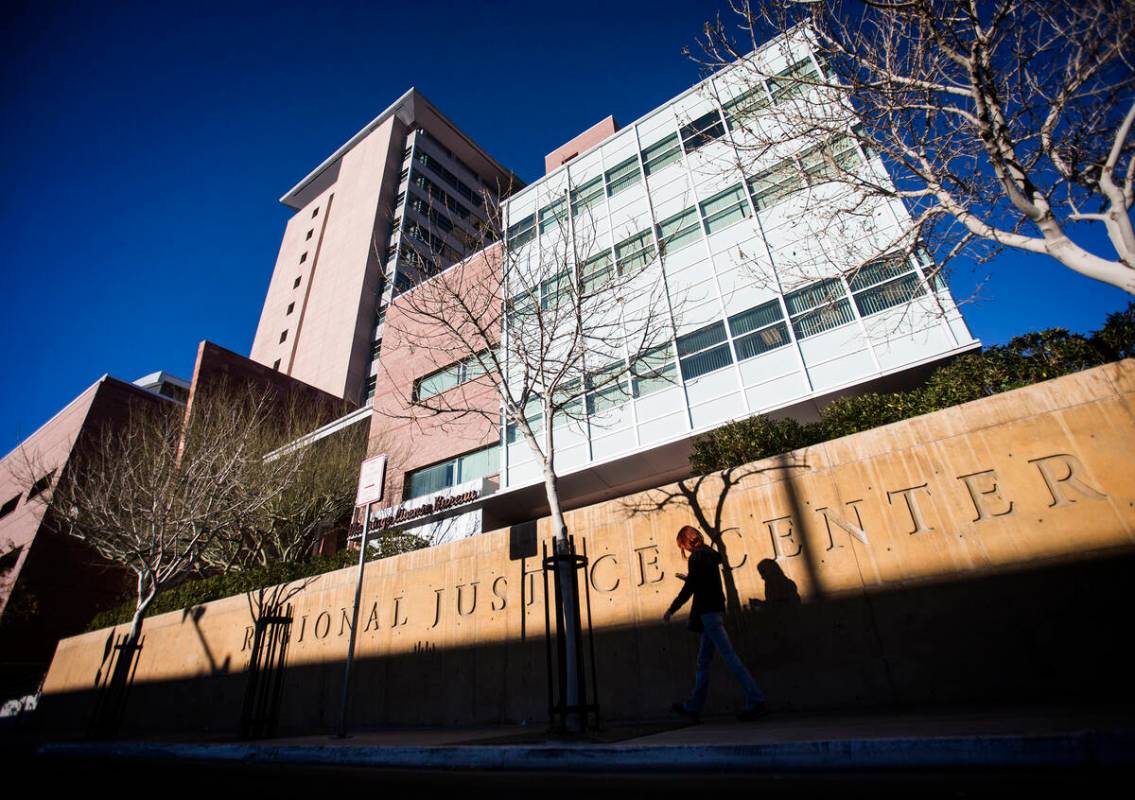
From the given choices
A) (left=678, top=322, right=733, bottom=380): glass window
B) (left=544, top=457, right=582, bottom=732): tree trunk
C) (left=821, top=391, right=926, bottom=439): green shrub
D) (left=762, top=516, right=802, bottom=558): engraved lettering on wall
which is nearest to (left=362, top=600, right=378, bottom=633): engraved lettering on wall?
(left=544, top=457, right=582, bottom=732): tree trunk

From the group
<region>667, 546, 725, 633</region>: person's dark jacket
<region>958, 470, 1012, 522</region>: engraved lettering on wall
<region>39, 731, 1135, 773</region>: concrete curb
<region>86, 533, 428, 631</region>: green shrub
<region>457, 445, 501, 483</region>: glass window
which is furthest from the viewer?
<region>457, 445, 501, 483</region>: glass window

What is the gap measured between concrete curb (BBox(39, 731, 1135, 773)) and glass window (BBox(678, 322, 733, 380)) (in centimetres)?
1157

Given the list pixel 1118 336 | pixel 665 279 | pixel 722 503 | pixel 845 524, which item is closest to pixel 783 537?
pixel 845 524

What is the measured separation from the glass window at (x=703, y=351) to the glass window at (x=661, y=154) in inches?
287

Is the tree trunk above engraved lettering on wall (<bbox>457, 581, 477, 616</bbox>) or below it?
below

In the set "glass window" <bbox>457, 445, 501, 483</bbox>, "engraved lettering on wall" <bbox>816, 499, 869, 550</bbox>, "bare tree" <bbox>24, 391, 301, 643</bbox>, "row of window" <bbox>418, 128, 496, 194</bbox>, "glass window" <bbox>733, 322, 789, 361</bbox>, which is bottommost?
"engraved lettering on wall" <bbox>816, 499, 869, 550</bbox>

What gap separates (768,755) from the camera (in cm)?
296

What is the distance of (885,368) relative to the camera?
38.9ft

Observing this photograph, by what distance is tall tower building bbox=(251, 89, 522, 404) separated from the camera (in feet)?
126

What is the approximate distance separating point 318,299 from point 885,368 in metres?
42.6

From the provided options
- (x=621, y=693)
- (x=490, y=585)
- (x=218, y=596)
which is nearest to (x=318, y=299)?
(x=218, y=596)

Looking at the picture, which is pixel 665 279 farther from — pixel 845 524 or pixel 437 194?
pixel 437 194

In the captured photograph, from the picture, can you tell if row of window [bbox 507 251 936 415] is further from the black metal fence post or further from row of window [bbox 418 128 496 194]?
row of window [bbox 418 128 496 194]

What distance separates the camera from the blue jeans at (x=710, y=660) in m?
4.66
